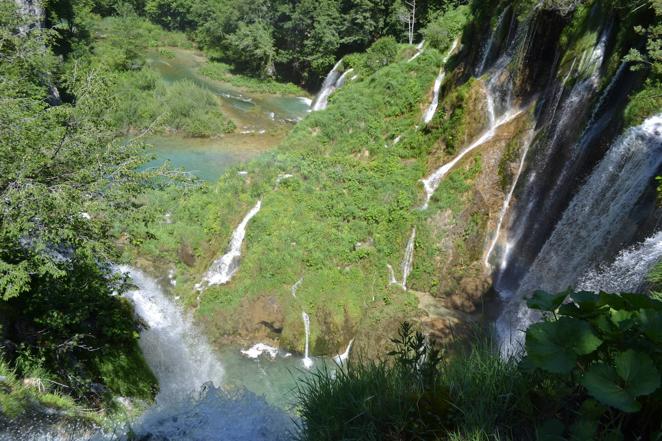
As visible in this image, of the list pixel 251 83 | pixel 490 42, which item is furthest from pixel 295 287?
pixel 251 83

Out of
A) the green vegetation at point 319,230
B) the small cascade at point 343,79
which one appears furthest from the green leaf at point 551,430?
the small cascade at point 343,79

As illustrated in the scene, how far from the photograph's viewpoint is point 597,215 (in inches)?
382

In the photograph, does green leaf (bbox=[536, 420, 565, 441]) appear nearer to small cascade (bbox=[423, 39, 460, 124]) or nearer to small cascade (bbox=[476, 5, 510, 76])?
small cascade (bbox=[476, 5, 510, 76])

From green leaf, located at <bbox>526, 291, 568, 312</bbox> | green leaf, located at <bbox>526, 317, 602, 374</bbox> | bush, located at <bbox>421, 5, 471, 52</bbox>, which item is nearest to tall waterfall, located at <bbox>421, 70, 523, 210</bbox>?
bush, located at <bbox>421, 5, 471, 52</bbox>

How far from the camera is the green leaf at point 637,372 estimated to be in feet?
7.11

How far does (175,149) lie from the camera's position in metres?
25.2

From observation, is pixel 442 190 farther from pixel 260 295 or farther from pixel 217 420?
pixel 217 420

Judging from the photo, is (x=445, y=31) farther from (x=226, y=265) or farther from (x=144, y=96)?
(x=144, y=96)

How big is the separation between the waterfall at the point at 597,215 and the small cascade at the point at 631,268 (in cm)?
64

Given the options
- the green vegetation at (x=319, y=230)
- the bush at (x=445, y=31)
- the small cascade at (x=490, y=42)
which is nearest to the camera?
the green vegetation at (x=319, y=230)

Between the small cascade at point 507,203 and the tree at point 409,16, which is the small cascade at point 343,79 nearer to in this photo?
the tree at point 409,16

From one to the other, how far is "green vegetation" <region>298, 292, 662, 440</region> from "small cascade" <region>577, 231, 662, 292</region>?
5.45 meters

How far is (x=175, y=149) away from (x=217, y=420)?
23093mm

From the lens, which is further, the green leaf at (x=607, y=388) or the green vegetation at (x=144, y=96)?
the green vegetation at (x=144, y=96)
